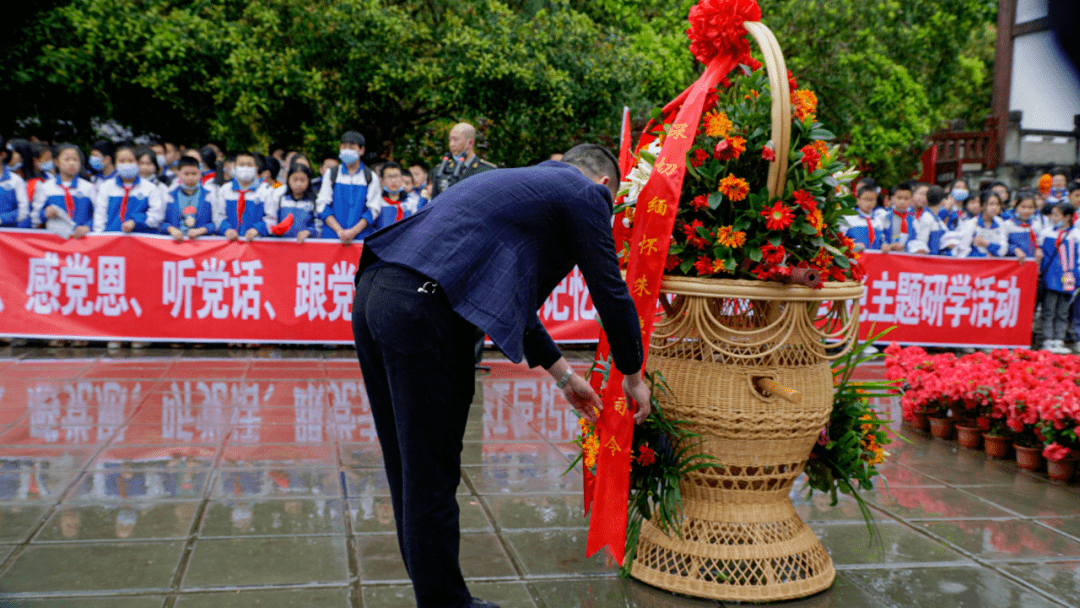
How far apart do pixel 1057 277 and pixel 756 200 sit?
8766 millimetres

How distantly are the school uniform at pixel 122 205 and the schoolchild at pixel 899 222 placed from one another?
25.3ft

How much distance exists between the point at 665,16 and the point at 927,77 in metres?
7.46

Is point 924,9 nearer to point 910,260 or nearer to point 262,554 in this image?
point 910,260

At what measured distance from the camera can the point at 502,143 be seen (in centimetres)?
1229

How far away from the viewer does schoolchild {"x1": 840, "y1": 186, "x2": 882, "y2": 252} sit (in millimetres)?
9875

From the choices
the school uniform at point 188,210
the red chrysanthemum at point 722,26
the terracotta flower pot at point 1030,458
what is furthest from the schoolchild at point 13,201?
the terracotta flower pot at point 1030,458

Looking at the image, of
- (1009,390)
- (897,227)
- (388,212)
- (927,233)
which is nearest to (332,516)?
(1009,390)

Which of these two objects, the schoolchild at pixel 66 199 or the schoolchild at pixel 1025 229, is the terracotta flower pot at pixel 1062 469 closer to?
the schoolchild at pixel 1025 229

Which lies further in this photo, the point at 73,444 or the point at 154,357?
the point at 154,357

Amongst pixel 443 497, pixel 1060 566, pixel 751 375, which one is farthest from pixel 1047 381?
pixel 443 497

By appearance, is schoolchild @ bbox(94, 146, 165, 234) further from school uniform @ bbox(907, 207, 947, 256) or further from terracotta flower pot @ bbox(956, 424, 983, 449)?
school uniform @ bbox(907, 207, 947, 256)

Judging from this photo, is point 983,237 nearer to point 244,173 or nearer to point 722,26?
point 244,173

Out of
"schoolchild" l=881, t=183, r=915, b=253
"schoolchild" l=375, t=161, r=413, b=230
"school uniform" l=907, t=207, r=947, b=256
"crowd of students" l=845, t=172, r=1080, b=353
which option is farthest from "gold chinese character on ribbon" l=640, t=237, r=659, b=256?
"school uniform" l=907, t=207, r=947, b=256

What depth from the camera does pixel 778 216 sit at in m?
3.11
